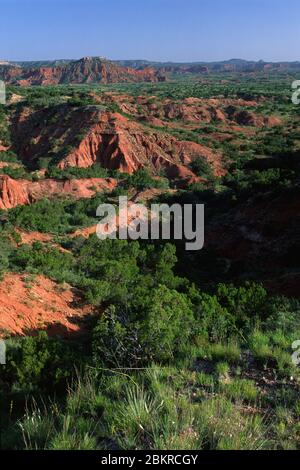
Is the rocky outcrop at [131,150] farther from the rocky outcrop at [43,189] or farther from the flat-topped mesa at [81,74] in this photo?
the flat-topped mesa at [81,74]

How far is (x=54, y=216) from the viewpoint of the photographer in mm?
22453

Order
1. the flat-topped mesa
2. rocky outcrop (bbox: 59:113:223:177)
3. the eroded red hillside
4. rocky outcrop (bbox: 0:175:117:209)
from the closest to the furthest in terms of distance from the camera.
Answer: the eroded red hillside < rocky outcrop (bbox: 0:175:117:209) < rocky outcrop (bbox: 59:113:223:177) < the flat-topped mesa

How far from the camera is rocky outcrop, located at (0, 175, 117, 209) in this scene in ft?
78.5

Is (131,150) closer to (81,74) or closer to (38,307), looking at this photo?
(38,307)

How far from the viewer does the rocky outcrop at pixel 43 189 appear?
23938 mm

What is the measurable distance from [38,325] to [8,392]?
482cm

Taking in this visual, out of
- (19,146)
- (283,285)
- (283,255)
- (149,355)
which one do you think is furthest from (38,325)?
(19,146)

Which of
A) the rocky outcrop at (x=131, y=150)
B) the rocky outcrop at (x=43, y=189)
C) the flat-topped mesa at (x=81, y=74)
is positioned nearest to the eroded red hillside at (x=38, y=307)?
the rocky outcrop at (x=43, y=189)

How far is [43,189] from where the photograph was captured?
27.1 metres

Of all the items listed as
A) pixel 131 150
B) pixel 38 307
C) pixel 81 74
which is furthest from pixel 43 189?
pixel 81 74

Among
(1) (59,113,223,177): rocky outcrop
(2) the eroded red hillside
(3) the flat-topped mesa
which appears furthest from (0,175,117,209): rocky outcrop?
(3) the flat-topped mesa

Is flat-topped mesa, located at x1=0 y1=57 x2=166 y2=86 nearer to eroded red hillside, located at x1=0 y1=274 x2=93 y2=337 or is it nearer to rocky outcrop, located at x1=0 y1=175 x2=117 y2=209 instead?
rocky outcrop, located at x1=0 y1=175 x2=117 y2=209

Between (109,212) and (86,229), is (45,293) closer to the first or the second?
(86,229)

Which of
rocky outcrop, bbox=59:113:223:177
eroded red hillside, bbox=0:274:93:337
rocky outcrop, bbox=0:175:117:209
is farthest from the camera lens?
rocky outcrop, bbox=59:113:223:177
